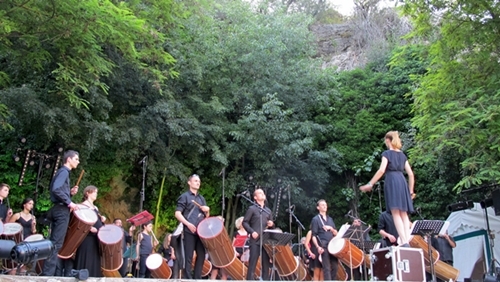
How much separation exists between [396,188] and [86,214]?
12.2 feet

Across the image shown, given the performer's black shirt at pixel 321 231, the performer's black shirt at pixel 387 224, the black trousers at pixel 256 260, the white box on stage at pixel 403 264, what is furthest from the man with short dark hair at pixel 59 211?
the performer's black shirt at pixel 387 224

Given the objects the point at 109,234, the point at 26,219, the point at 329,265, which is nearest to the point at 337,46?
the point at 329,265

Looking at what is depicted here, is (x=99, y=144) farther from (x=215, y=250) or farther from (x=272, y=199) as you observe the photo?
(x=215, y=250)

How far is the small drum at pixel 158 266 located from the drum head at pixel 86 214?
2.85 meters

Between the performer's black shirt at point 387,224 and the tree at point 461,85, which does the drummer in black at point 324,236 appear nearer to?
the performer's black shirt at point 387,224

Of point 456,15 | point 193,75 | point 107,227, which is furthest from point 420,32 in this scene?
point 107,227

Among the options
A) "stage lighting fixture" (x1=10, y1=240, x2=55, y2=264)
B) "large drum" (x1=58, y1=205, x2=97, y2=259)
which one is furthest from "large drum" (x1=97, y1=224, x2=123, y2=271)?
"stage lighting fixture" (x1=10, y1=240, x2=55, y2=264)

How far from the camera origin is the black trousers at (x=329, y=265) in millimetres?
7898

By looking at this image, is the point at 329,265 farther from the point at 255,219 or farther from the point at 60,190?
the point at 60,190

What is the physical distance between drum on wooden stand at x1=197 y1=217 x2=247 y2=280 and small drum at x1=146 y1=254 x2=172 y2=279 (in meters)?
2.29

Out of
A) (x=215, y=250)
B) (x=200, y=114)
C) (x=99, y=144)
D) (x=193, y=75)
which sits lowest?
(x=215, y=250)

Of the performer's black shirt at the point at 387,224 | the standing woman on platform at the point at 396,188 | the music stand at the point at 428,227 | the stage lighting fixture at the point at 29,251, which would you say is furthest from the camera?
the performer's black shirt at the point at 387,224

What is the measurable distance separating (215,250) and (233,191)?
8.47 m

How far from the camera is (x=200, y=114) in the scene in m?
14.6
